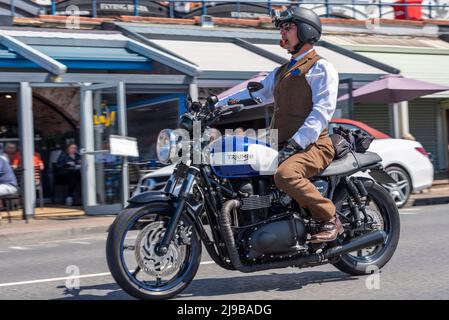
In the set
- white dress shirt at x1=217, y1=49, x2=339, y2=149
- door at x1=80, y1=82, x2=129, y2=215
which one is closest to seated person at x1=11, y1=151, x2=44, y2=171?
door at x1=80, y1=82, x2=129, y2=215

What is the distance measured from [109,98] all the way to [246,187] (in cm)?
984

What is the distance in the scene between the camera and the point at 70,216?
605 inches

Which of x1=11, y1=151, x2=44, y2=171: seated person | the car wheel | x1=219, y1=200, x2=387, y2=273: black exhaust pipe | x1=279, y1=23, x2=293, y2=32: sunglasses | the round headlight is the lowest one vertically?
x1=219, y1=200, x2=387, y2=273: black exhaust pipe

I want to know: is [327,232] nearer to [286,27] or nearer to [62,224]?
[286,27]

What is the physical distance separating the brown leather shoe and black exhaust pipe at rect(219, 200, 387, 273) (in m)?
0.14

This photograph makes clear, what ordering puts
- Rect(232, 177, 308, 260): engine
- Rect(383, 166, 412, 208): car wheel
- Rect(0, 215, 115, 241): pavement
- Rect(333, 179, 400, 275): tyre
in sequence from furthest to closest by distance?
Rect(383, 166, 412, 208): car wheel < Rect(0, 215, 115, 241): pavement < Rect(333, 179, 400, 275): tyre < Rect(232, 177, 308, 260): engine

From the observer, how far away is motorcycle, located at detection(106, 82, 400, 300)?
18.1ft

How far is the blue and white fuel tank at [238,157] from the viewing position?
5688mm

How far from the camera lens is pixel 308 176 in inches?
235

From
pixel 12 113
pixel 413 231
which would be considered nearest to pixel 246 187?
pixel 413 231

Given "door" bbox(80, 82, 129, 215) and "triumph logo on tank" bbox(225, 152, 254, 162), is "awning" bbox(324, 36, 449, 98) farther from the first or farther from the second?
"triumph logo on tank" bbox(225, 152, 254, 162)

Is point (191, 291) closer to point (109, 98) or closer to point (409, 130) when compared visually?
point (109, 98)

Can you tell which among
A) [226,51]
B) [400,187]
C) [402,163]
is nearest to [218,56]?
[226,51]

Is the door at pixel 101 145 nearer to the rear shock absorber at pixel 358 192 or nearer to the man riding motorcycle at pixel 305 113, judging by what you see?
the rear shock absorber at pixel 358 192
